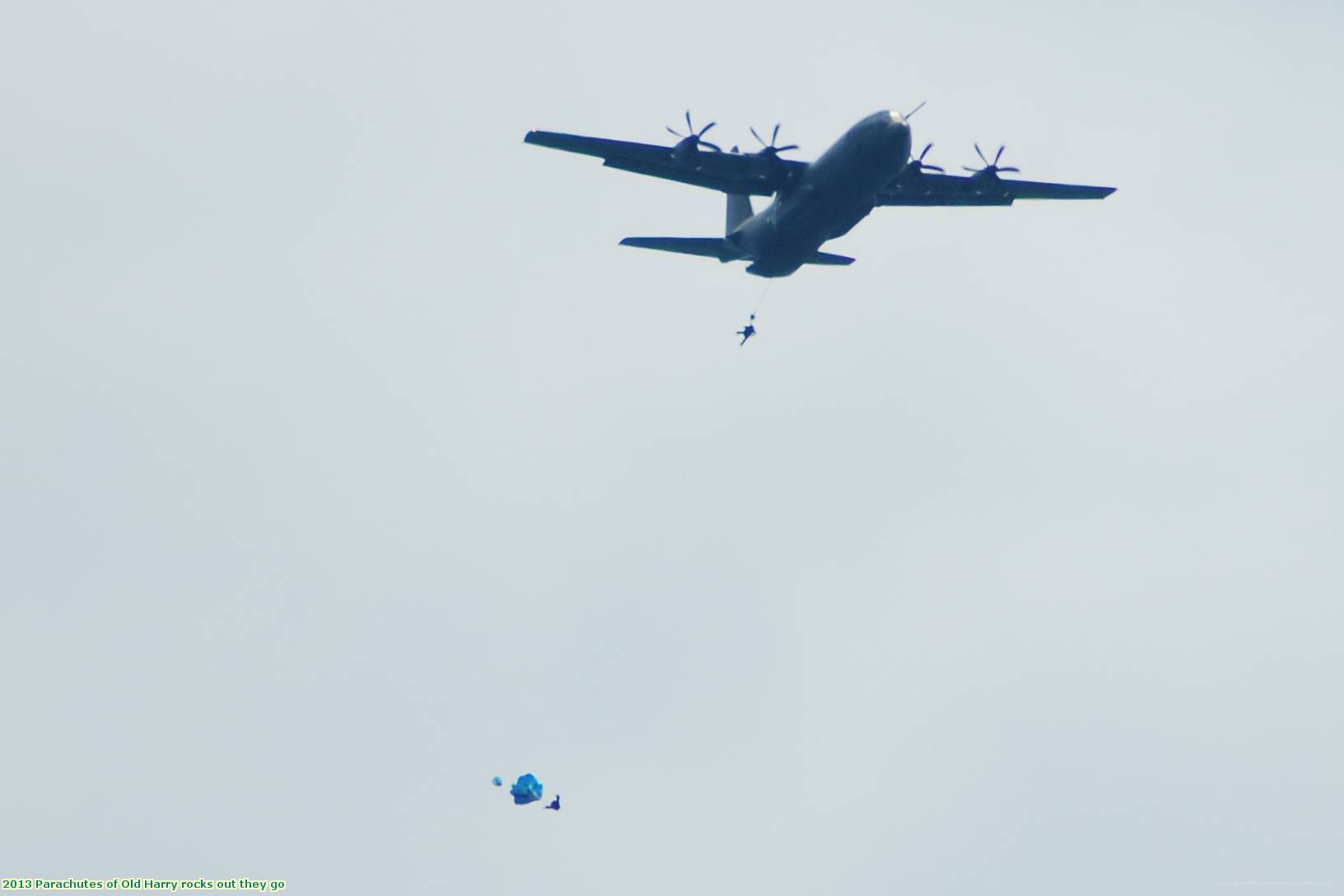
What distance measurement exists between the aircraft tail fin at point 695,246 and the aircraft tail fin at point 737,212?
382 centimetres

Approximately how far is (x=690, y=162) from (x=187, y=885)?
3701cm

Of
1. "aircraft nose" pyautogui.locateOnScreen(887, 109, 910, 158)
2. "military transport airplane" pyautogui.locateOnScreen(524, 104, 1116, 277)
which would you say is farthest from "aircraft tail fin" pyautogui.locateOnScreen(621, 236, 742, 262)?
"aircraft nose" pyautogui.locateOnScreen(887, 109, 910, 158)

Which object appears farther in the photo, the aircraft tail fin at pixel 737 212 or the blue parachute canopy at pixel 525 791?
the aircraft tail fin at pixel 737 212

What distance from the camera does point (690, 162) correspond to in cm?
6469

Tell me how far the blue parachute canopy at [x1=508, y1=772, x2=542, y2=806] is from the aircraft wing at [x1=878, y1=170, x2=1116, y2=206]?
3036cm

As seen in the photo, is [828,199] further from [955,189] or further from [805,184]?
[955,189]

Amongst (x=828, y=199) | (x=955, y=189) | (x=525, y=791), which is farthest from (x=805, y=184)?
(x=525, y=791)

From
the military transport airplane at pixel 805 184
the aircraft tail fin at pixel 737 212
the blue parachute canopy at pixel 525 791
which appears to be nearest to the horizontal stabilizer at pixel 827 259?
the military transport airplane at pixel 805 184

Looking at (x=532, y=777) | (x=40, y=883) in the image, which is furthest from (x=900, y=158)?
(x=40, y=883)

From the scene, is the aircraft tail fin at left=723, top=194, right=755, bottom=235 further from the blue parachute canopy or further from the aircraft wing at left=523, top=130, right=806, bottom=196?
the blue parachute canopy

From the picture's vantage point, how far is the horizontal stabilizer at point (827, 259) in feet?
226

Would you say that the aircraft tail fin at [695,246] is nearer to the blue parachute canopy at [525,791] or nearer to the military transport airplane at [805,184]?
the military transport airplane at [805,184]

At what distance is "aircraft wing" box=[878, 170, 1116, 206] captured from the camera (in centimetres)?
6994

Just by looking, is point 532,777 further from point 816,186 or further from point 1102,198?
point 1102,198
